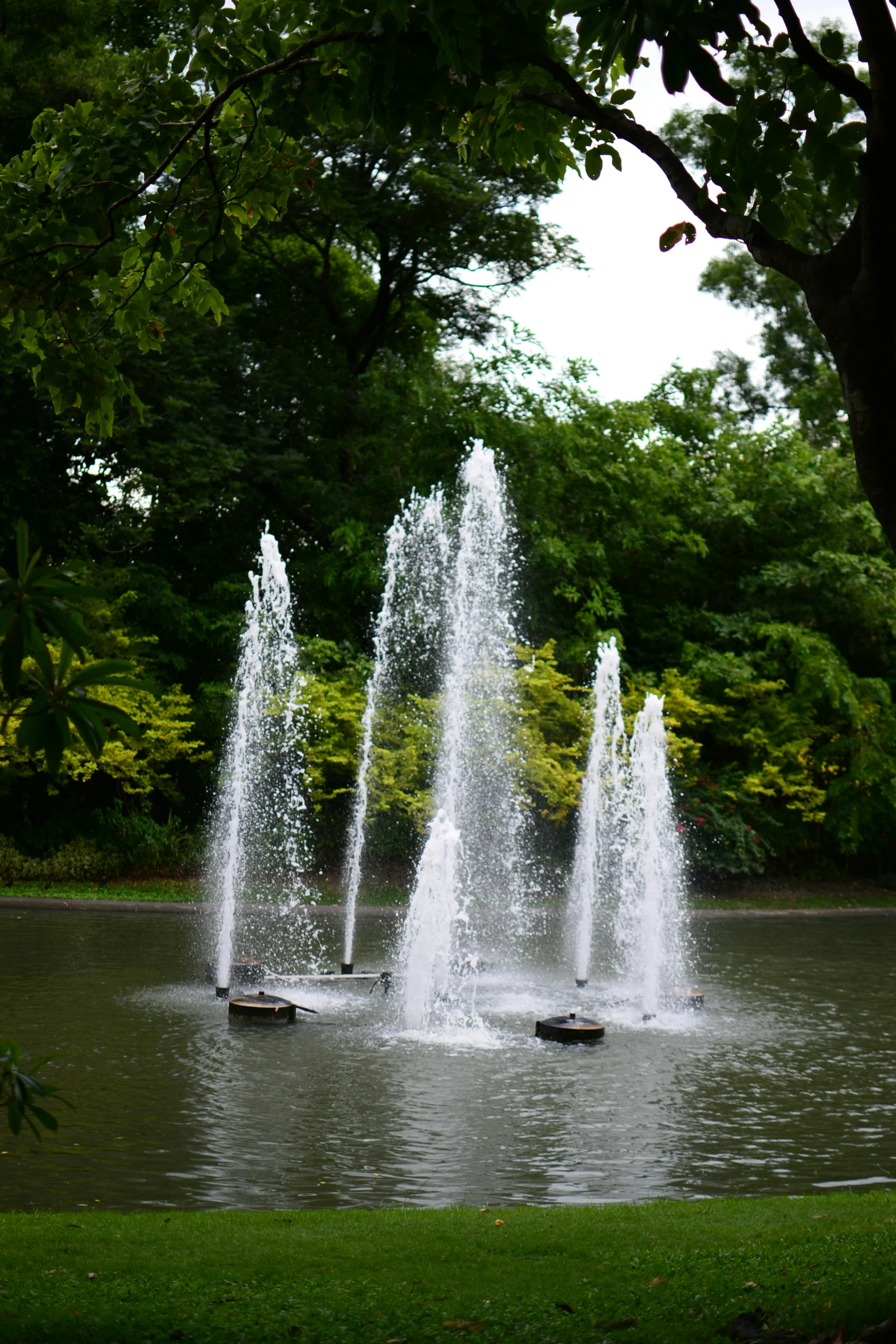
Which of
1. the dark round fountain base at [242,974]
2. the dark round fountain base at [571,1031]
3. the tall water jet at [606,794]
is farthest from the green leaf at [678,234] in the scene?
the tall water jet at [606,794]

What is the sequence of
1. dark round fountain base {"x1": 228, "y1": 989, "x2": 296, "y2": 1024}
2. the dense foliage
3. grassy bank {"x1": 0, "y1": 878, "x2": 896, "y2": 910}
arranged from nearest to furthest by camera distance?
dark round fountain base {"x1": 228, "y1": 989, "x2": 296, "y2": 1024}, grassy bank {"x1": 0, "y1": 878, "x2": 896, "y2": 910}, the dense foliage

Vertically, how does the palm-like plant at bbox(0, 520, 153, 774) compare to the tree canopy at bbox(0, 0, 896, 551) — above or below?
below

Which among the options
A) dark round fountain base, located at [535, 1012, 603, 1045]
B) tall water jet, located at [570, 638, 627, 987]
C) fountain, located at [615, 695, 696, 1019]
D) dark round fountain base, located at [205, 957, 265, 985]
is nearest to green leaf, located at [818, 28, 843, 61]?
dark round fountain base, located at [535, 1012, 603, 1045]

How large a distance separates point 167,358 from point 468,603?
28.7 feet

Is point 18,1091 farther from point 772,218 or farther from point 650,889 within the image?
point 650,889

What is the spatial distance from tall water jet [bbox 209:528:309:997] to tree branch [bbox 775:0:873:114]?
17681mm

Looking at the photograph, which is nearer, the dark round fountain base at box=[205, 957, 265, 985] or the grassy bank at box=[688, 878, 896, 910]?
the dark round fountain base at box=[205, 957, 265, 985]

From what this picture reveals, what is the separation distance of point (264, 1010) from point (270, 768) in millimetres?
13598

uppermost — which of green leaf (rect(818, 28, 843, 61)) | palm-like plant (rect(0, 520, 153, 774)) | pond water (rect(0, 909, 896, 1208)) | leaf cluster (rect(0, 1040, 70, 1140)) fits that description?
green leaf (rect(818, 28, 843, 61))

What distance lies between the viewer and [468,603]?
68.2ft

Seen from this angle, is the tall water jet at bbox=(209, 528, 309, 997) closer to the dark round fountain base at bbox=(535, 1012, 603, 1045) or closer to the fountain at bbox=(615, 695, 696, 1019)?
the fountain at bbox=(615, 695, 696, 1019)

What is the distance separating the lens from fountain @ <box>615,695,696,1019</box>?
14641 millimetres

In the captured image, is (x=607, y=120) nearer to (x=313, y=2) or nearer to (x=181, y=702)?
(x=313, y=2)

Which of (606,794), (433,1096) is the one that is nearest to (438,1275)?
(433,1096)
